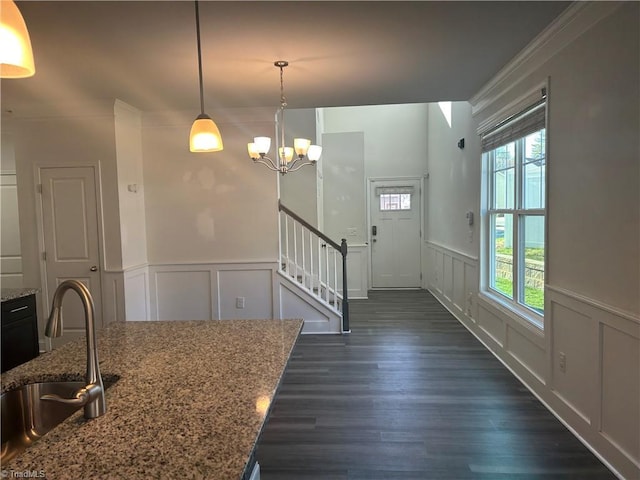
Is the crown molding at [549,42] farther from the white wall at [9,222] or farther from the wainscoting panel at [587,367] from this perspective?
the white wall at [9,222]

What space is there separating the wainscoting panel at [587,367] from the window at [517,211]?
0.29 m

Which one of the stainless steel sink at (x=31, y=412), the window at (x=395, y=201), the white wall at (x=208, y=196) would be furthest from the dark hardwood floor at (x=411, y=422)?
the window at (x=395, y=201)

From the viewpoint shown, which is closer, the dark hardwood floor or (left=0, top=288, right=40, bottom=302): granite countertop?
the dark hardwood floor

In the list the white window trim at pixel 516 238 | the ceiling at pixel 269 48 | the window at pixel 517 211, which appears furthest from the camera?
the window at pixel 517 211

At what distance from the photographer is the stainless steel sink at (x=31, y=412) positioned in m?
1.38

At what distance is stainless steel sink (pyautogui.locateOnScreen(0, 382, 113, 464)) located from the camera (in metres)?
1.38

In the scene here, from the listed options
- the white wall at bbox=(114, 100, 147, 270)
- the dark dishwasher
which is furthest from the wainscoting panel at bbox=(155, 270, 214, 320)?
the dark dishwasher

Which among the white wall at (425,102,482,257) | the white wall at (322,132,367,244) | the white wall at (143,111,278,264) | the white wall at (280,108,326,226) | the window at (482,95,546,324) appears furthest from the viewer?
the white wall at (322,132,367,244)

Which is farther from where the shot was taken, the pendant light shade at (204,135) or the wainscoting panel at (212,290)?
the wainscoting panel at (212,290)

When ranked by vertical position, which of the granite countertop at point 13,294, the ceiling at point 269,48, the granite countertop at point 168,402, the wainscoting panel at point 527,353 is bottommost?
the wainscoting panel at point 527,353

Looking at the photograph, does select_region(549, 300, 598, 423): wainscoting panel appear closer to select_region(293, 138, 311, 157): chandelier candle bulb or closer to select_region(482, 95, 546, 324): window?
select_region(482, 95, 546, 324): window

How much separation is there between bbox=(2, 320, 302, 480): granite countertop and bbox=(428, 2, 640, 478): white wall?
1711 millimetres

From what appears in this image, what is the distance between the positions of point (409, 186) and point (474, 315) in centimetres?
347

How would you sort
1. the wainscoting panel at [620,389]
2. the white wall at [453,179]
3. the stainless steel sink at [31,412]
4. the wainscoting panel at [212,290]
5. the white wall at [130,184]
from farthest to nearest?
the wainscoting panel at [212,290], the white wall at [453,179], the white wall at [130,184], the wainscoting panel at [620,389], the stainless steel sink at [31,412]
